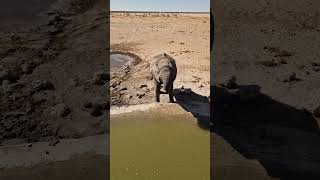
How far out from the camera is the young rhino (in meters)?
15.0

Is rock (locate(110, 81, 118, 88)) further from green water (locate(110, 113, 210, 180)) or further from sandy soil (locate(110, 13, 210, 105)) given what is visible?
green water (locate(110, 113, 210, 180))

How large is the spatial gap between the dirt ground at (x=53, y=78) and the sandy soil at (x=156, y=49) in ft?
3.18

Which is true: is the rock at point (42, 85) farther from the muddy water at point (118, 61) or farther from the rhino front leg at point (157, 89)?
the muddy water at point (118, 61)

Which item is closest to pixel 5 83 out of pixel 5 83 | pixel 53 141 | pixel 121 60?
pixel 5 83

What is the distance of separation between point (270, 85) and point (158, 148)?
19.6 ft

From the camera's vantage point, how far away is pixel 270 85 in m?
16.8

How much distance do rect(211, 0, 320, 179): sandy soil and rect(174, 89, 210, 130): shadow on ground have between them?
0.32 meters

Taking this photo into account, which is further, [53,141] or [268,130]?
[268,130]

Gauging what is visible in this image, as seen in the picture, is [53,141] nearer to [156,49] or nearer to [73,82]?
[73,82]

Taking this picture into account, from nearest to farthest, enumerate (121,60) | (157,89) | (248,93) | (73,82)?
(157,89), (248,93), (73,82), (121,60)

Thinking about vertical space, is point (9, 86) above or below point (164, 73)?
below

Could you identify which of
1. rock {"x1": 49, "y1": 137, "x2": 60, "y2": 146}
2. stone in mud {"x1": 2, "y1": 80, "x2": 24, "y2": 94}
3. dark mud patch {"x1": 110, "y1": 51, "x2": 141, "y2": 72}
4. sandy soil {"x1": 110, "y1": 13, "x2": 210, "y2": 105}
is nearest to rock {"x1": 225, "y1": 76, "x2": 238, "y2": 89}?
sandy soil {"x1": 110, "y1": 13, "x2": 210, "y2": 105}

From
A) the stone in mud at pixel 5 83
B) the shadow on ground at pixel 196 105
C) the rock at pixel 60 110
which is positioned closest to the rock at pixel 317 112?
the shadow on ground at pixel 196 105

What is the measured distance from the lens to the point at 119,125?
46.4 feet
